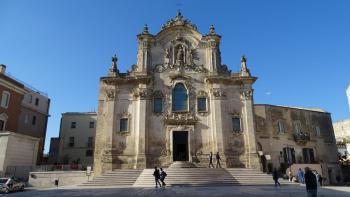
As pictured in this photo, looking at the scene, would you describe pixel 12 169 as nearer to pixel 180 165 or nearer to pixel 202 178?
pixel 180 165

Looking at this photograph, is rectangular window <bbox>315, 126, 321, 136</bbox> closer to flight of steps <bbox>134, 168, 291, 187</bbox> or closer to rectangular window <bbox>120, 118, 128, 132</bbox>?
flight of steps <bbox>134, 168, 291, 187</bbox>

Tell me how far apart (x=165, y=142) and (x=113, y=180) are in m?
6.93

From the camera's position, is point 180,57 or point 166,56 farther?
point 166,56

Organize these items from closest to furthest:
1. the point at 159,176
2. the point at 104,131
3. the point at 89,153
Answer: the point at 159,176
the point at 104,131
the point at 89,153

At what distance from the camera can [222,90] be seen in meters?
30.2

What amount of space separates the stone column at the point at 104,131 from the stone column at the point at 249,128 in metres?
13.6

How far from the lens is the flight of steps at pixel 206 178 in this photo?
2200 centimetres

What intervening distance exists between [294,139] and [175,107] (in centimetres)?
1784

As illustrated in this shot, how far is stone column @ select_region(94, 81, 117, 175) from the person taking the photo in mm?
27172

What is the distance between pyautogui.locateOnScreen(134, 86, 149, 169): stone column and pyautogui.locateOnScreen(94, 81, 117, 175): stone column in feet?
8.13

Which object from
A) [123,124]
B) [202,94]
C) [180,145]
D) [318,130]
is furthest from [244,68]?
[318,130]

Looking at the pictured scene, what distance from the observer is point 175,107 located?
97.5 ft

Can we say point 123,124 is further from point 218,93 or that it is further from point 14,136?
point 14,136

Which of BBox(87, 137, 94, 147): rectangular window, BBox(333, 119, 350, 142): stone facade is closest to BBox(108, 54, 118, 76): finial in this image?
BBox(87, 137, 94, 147): rectangular window
